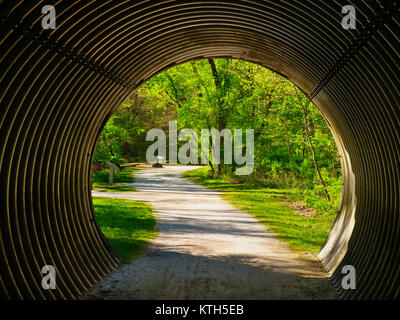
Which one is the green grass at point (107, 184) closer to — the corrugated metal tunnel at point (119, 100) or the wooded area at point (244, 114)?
the wooded area at point (244, 114)

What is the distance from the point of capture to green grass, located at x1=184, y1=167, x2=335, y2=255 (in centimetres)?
1179

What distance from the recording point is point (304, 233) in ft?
42.0

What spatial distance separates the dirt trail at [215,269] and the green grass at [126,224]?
334mm

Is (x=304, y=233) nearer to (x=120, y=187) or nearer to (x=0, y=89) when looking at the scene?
(x=0, y=89)

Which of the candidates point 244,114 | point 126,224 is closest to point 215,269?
point 126,224

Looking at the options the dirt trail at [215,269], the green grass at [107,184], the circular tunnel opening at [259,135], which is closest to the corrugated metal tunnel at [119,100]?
the dirt trail at [215,269]

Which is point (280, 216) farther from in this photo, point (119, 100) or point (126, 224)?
point (119, 100)

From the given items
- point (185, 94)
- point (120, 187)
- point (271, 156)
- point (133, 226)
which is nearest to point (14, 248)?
point (133, 226)

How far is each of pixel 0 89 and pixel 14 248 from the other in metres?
1.78

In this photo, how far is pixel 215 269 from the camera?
876 cm

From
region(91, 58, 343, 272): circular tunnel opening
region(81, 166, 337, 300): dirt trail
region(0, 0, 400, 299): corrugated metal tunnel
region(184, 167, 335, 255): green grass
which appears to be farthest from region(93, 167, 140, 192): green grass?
region(0, 0, 400, 299): corrugated metal tunnel

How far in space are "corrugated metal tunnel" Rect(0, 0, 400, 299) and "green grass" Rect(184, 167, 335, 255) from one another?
2346mm

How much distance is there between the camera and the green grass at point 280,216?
11789mm

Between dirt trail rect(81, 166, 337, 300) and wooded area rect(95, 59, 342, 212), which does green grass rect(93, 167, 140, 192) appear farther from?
dirt trail rect(81, 166, 337, 300)
